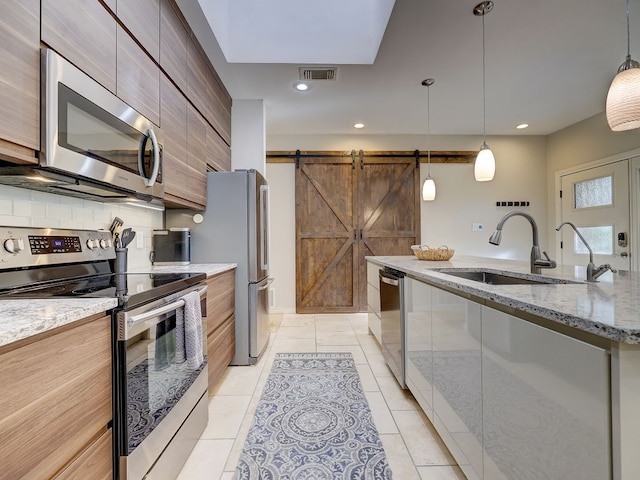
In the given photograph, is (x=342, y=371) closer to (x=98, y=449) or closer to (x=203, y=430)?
(x=203, y=430)

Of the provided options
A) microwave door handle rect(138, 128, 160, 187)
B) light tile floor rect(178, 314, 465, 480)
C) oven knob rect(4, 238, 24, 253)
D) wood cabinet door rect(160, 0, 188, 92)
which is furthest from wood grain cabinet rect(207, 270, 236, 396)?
wood cabinet door rect(160, 0, 188, 92)

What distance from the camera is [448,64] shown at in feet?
9.51

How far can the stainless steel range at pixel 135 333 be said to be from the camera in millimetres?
1052

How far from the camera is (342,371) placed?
2.61m

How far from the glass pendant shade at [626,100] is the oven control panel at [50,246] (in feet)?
8.83

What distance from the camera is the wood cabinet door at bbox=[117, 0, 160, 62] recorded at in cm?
152

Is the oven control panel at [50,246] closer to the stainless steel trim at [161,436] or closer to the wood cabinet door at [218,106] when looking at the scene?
the stainless steel trim at [161,436]

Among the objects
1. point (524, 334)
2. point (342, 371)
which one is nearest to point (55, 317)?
point (524, 334)

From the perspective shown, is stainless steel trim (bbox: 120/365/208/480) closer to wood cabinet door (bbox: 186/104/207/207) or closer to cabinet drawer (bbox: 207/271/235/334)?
cabinet drawer (bbox: 207/271/235/334)

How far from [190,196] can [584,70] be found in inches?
151

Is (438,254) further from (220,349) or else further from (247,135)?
(247,135)

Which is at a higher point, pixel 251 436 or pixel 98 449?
pixel 98 449

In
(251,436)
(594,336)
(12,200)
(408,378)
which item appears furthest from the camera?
(408,378)

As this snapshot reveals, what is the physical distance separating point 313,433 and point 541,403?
128cm
